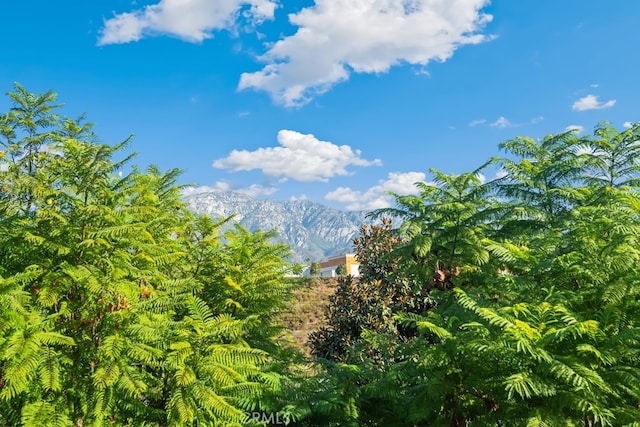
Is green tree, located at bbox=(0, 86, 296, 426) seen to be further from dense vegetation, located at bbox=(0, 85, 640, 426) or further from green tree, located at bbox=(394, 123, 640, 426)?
green tree, located at bbox=(394, 123, 640, 426)

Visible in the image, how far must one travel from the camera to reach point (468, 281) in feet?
23.2

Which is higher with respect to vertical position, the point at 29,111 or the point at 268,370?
the point at 29,111

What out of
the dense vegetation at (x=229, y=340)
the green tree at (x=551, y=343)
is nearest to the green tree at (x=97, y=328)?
the dense vegetation at (x=229, y=340)

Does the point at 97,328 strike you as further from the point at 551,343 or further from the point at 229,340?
the point at 551,343

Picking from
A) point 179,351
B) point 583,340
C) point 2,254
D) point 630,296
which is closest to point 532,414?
point 583,340

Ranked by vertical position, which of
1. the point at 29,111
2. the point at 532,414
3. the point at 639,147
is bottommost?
the point at 532,414

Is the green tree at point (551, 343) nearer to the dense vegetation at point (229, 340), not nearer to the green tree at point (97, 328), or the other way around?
the dense vegetation at point (229, 340)

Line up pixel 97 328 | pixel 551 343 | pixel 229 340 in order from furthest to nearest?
pixel 229 340 → pixel 97 328 → pixel 551 343

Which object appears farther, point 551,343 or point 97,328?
point 97,328

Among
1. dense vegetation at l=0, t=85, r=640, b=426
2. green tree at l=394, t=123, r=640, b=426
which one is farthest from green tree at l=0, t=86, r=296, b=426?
green tree at l=394, t=123, r=640, b=426

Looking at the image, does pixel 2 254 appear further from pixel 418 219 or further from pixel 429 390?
pixel 418 219

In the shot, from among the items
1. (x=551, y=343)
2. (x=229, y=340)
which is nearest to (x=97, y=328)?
(x=229, y=340)

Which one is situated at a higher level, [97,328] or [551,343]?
[97,328]

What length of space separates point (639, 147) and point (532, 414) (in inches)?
316
